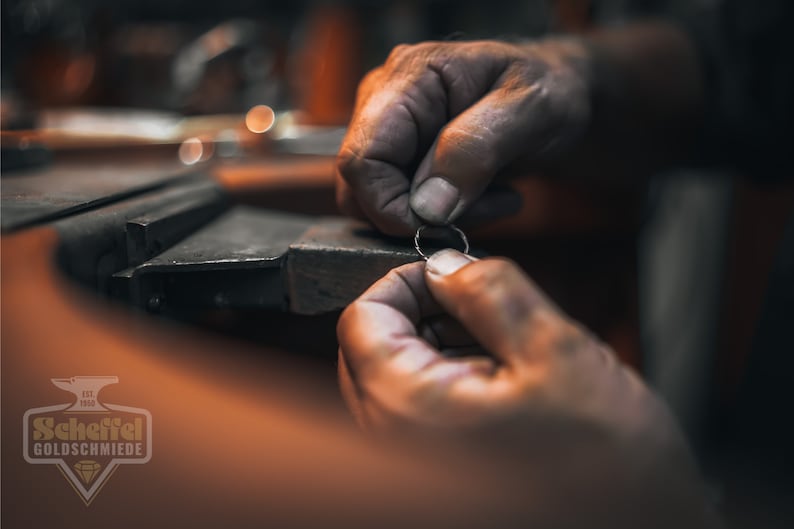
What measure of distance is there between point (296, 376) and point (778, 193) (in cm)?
132

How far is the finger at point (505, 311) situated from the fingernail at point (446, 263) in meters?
0.03

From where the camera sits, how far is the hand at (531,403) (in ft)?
1.05

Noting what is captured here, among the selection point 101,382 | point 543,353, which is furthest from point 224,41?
point 543,353

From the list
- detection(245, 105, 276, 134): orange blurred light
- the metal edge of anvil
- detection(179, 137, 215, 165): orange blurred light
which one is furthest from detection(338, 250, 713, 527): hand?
detection(245, 105, 276, 134): orange blurred light

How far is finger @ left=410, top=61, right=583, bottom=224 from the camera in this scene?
1.68 ft

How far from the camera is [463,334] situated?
436 millimetres

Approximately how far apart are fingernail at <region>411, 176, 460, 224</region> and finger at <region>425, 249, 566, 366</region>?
14 cm

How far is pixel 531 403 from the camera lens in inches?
12.4

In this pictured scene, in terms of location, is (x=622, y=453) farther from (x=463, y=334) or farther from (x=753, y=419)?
(x=753, y=419)

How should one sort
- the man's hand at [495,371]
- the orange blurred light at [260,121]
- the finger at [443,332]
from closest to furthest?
the man's hand at [495,371]
the finger at [443,332]
the orange blurred light at [260,121]

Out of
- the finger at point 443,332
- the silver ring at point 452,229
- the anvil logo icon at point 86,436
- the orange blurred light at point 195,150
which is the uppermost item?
the orange blurred light at point 195,150

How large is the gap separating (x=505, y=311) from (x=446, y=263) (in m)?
0.09

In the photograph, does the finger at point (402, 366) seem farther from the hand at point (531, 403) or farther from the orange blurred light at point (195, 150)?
the orange blurred light at point (195, 150)

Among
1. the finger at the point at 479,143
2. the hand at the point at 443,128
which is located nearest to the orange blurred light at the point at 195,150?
the hand at the point at 443,128
